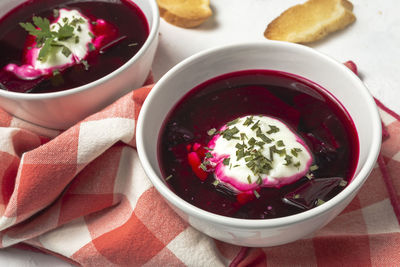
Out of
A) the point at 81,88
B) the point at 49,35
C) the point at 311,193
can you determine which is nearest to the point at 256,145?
the point at 311,193

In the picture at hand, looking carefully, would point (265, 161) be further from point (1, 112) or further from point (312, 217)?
point (1, 112)

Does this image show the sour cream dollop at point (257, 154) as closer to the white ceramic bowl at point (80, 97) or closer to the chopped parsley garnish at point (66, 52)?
the white ceramic bowl at point (80, 97)

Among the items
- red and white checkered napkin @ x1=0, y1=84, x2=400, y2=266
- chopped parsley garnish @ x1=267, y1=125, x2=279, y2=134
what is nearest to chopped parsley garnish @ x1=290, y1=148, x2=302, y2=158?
chopped parsley garnish @ x1=267, y1=125, x2=279, y2=134

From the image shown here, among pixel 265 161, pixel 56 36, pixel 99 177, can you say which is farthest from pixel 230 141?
pixel 56 36

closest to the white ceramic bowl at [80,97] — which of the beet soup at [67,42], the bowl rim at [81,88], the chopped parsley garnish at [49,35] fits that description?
the bowl rim at [81,88]

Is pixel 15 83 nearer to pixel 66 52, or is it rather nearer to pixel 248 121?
pixel 66 52

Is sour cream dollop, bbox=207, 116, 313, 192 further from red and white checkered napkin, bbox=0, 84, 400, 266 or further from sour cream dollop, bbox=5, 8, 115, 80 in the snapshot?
sour cream dollop, bbox=5, 8, 115, 80
